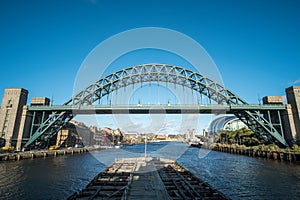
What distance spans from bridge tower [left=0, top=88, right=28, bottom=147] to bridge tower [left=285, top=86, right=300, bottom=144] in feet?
159

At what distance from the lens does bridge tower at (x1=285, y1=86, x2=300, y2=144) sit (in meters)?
30.9

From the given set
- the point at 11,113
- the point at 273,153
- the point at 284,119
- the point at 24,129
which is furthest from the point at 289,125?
the point at 11,113

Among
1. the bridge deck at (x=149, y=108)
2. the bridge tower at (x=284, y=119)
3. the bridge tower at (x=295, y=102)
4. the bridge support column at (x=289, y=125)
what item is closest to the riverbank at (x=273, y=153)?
the bridge support column at (x=289, y=125)

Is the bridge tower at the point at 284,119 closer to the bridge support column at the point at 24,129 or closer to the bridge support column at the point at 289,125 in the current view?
the bridge support column at the point at 289,125

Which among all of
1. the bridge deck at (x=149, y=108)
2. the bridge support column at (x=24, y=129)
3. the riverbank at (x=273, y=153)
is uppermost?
the bridge deck at (x=149, y=108)

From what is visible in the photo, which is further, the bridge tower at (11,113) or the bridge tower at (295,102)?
the bridge tower at (11,113)

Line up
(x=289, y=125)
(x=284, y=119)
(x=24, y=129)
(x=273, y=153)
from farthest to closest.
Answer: (x=24, y=129), (x=284, y=119), (x=289, y=125), (x=273, y=153)

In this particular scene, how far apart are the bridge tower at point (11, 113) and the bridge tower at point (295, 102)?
→ 48504 mm

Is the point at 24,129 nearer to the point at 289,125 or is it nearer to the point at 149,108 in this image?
the point at 149,108

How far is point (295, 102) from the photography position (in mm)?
31656

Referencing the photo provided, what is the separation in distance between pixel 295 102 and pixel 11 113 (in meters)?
50.6

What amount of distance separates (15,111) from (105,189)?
32806 millimetres

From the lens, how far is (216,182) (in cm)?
1577

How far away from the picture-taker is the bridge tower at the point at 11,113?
107 feet
